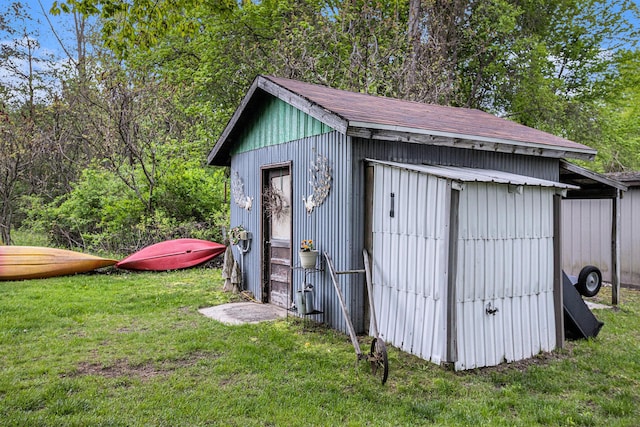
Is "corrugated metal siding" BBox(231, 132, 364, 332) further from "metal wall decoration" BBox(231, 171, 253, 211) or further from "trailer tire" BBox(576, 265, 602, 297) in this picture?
"trailer tire" BBox(576, 265, 602, 297)

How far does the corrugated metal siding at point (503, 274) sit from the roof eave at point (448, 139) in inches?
43.5

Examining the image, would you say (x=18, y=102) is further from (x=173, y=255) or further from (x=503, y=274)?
(x=503, y=274)

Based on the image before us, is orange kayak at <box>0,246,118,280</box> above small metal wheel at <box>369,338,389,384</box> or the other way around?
above

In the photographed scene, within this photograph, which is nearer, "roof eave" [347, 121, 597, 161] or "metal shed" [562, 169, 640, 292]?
"roof eave" [347, 121, 597, 161]

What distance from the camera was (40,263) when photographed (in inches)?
357

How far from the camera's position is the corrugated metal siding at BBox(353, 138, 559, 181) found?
5.39 m

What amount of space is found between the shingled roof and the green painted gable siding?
213 millimetres

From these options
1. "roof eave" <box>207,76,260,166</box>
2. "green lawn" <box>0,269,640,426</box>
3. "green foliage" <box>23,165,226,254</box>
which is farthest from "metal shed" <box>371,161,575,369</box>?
"green foliage" <box>23,165,226,254</box>

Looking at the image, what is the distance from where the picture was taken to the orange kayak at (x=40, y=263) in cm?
877

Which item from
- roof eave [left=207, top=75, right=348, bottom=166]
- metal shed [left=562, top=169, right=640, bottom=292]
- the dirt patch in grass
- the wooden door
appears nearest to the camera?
the dirt patch in grass

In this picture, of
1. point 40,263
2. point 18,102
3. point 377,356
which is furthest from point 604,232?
point 18,102

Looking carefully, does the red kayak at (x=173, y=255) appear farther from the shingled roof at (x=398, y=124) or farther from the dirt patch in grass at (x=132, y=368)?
the dirt patch in grass at (x=132, y=368)

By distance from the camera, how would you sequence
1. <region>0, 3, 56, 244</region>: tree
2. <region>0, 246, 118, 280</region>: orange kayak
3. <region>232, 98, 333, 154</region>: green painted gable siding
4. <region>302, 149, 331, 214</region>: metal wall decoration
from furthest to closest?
<region>0, 3, 56, 244</region>: tree, <region>0, 246, 118, 280</region>: orange kayak, <region>232, 98, 333, 154</region>: green painted gable siding, <region>302, 149, 331, 214</region>: metal wall decoration

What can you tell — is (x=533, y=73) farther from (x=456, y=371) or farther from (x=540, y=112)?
(x=456, y=371)
